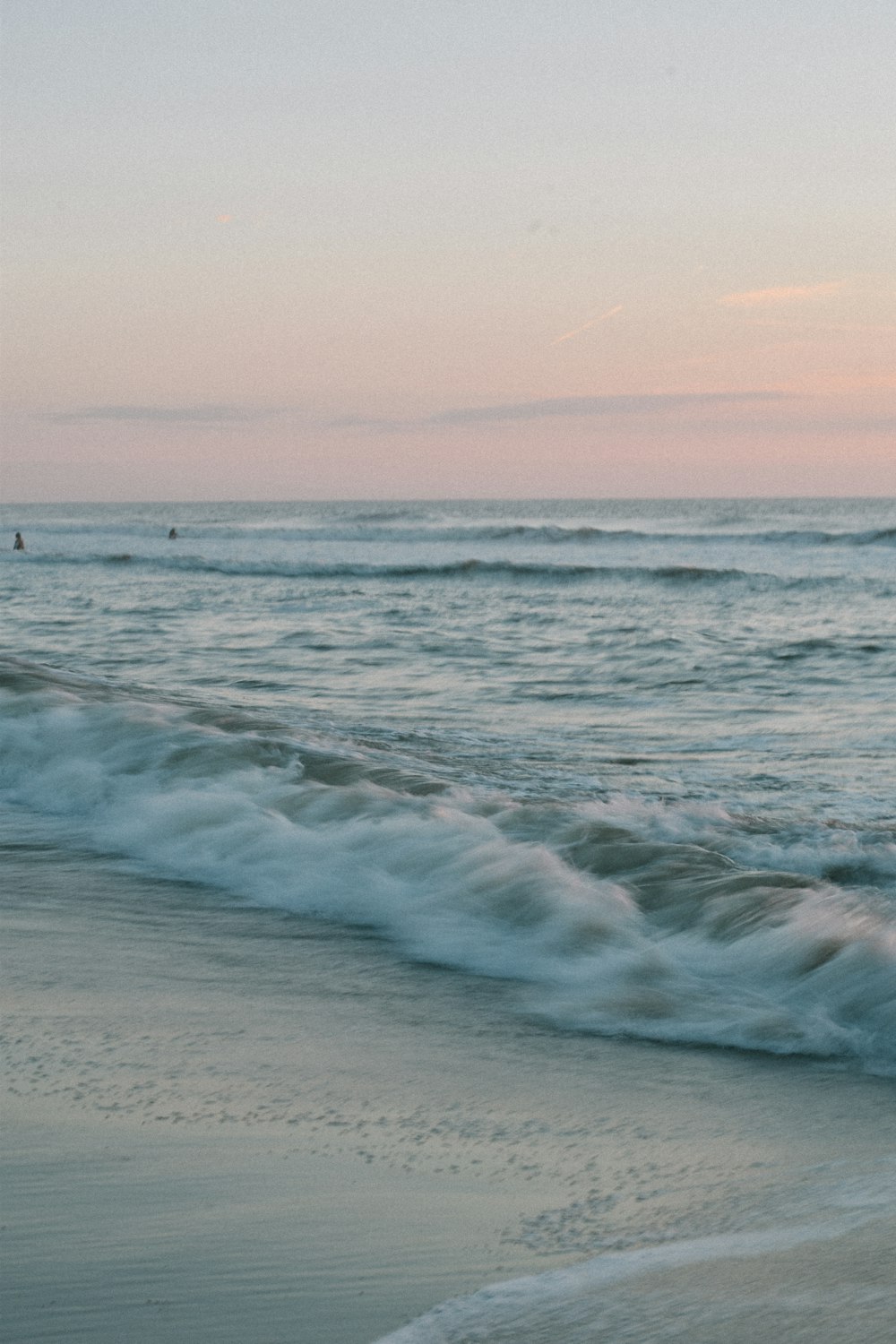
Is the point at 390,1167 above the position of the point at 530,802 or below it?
below

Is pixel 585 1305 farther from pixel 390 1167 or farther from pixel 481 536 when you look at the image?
pixel 481 536

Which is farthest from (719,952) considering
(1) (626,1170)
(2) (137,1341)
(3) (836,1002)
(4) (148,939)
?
(2) (137,1341)

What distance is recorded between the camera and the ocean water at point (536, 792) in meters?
3.89

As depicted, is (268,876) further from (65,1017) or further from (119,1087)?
(119,1087)

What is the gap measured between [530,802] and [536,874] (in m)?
1.28

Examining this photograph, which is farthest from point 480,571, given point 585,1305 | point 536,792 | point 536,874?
point 585,1305

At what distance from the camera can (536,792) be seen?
6375 millimetres

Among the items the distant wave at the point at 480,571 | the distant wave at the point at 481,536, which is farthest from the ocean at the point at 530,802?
the distant wave at the point at 481,536

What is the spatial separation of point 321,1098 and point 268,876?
2136 millimetres

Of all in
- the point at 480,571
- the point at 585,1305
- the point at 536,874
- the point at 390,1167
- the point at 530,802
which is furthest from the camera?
the point at 480,571

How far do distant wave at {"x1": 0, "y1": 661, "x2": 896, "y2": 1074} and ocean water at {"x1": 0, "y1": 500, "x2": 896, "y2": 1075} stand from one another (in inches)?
0.5

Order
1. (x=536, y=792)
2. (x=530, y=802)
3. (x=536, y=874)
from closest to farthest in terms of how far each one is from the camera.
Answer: (x=536, y=874)
(x=530, y=802)
(x=536, y=792)

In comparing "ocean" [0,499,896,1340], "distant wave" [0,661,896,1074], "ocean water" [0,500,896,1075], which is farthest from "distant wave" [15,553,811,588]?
"distant wave" [0,661,896,1074]

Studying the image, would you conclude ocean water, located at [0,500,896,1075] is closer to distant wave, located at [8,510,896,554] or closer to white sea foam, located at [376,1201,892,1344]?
white sea foam, located at [376,1201,892,1344]
